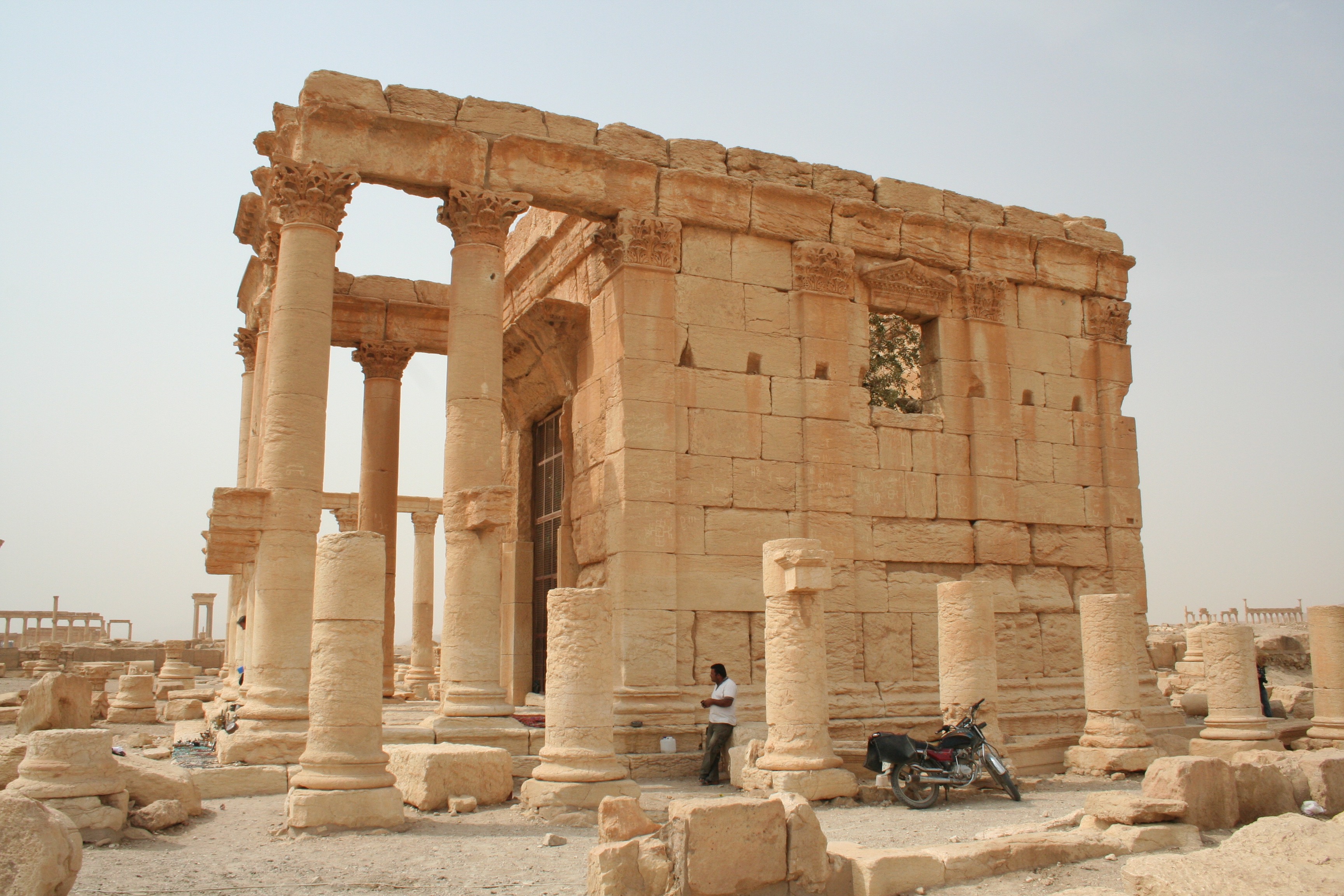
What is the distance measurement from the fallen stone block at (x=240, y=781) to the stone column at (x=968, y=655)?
685cm

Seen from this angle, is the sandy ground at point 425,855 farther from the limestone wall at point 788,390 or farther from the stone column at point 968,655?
the limestone wall at point 788,390

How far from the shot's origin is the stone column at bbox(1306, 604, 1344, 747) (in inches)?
534

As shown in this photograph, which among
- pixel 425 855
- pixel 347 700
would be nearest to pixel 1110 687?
pixel 425 855

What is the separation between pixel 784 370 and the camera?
527 inches

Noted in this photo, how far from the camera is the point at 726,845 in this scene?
6.34m

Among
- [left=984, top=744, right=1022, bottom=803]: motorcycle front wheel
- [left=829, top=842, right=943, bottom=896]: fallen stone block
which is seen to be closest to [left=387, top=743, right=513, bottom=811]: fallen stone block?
[left=829, top=842, right=943, bottom=896]: fallen stone block

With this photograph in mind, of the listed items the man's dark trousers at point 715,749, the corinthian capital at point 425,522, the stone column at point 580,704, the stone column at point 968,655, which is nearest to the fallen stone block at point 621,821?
the stone column at point 580,704

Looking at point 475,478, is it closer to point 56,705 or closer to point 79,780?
point 56,705

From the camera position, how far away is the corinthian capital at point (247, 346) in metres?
17.5

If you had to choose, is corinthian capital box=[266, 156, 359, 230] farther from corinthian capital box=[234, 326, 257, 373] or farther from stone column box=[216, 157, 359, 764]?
corinthian capital box=[234, 326, 257, 373]

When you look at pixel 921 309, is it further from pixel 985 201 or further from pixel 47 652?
pixel 47 652

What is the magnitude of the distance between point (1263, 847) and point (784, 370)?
27.1 feet

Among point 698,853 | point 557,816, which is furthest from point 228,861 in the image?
point 698,853

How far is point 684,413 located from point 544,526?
422 cm
